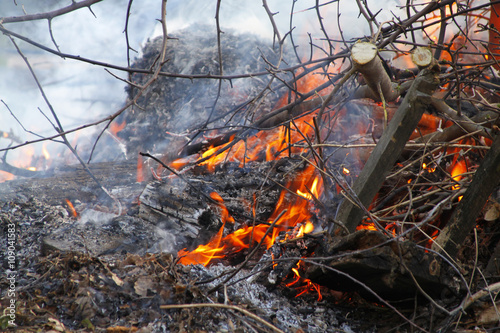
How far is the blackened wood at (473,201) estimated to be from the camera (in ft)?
6.23

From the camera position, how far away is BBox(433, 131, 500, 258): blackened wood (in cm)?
190

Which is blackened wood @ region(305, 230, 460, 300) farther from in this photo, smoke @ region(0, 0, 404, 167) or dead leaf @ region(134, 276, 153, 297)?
smoke @ region(0, 0, 404, 167)

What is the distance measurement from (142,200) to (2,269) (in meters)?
1.07

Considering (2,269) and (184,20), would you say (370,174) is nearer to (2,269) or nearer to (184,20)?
(2,269)

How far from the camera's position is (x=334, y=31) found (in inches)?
241

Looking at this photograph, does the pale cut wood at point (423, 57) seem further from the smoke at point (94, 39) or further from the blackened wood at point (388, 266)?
the smoke at point (94, 39)

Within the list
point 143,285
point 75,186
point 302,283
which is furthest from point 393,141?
point 75,186

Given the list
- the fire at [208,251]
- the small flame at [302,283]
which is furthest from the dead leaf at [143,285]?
the small flame at [302,283]

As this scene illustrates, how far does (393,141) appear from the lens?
195 cm

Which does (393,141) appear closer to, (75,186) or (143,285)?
(143,285)

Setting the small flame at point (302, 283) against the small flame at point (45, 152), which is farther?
the small flame at point (45, 152)

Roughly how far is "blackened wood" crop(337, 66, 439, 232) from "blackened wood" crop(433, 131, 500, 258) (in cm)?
47

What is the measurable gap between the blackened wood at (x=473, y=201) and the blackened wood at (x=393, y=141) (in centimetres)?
47

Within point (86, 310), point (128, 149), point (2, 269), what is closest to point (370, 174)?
point (86, 310)
